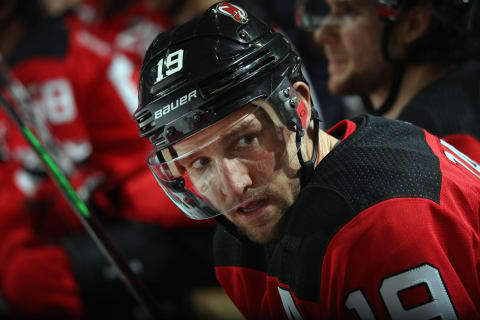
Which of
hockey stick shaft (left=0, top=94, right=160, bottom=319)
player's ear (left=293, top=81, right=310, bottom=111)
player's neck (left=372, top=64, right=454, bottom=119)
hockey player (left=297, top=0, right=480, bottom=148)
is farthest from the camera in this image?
player's neck (left=372, top=64, right=454, bottom=119)

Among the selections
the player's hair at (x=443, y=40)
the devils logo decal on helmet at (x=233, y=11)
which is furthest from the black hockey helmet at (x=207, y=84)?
the player's hair at (x=443, y=40)

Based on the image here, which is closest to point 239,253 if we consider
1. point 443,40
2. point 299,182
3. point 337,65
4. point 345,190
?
point 299,182

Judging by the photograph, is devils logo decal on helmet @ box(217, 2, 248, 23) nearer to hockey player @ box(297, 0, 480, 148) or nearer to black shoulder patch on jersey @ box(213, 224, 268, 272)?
black shoulder patch on jersey @ box(213, 224, 268, 272)

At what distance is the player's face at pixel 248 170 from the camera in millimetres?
1212

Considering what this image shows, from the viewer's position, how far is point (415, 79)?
197 cm

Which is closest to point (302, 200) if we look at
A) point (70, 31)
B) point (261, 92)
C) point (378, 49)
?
point (261, 92)

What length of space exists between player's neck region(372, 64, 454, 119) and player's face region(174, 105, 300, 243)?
2.67 ft

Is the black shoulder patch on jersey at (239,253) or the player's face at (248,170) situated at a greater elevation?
the player's face at (248,170)

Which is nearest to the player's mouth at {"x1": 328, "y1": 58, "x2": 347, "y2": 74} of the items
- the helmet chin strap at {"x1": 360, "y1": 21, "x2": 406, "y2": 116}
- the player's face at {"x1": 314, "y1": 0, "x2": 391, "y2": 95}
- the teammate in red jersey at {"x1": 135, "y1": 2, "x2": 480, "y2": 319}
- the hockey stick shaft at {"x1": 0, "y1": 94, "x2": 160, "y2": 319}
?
the player's face at {"x1": 314, "y1": 0, "x2": 391, "y2": 95}

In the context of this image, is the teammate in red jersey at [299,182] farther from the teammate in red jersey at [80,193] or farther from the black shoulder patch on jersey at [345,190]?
the teammate in red jersey at [80,193]

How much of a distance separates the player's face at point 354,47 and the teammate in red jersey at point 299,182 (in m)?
0.68

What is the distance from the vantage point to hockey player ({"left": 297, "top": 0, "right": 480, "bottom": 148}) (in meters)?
1.83

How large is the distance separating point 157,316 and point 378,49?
3.72ft

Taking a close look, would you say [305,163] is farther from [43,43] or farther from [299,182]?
[43,43]
